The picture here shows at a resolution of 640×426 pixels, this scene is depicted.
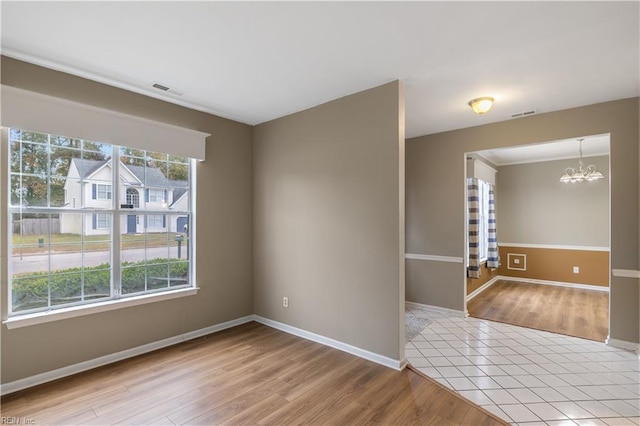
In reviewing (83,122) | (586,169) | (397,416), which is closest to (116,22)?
(83,122)

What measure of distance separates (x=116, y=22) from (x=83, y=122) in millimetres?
1174

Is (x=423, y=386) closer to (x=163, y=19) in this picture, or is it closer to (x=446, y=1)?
(x=446, y=1)

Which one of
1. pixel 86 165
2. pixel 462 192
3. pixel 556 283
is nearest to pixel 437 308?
pixel 462 192

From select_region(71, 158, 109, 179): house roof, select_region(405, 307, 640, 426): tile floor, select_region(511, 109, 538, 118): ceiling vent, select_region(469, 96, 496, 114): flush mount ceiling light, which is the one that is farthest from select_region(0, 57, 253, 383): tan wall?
select_region(511, 109, 538, 118): ceiling vent

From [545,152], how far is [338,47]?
5552 millimetres

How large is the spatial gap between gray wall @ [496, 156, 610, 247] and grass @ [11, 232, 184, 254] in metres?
7.18

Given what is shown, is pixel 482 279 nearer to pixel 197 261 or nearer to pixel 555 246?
pixel 555 246

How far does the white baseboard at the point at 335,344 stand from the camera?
9.49 ft

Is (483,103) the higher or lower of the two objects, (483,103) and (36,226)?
the higher

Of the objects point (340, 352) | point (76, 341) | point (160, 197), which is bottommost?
point (340, 352)

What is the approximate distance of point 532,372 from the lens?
2.80 m

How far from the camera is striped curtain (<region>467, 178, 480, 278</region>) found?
4977mm

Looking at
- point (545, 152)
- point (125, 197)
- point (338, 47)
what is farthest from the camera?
point (545, 152)

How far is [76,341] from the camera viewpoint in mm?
2764
